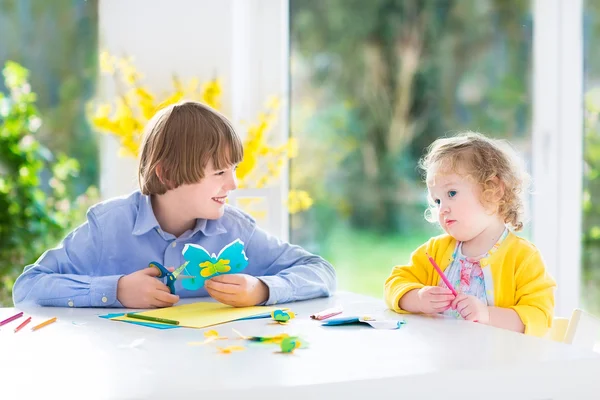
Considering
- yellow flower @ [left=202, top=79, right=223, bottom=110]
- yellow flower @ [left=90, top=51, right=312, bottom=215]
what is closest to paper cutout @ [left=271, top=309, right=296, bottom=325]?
yellow flower @ [left=90, top=51, right=312, bottom=215]

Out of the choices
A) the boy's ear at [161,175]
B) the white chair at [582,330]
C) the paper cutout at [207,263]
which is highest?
the boy's ear at [161,175]

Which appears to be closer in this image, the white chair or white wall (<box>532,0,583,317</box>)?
the white chair

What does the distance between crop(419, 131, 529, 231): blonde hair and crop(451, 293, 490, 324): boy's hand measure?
238mm

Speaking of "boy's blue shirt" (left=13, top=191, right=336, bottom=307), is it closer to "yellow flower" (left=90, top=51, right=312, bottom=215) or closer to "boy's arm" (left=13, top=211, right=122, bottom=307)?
"boy's arm" (left=13, top=211, right=122, bottom=307)

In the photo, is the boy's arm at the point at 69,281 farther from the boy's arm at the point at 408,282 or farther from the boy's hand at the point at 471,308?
the boy's hand at the point at 471,308

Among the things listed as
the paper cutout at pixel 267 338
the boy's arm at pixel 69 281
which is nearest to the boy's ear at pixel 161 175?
the boy's arm at pixel 69 281

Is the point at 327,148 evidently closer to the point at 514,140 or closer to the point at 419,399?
the point at 514,140

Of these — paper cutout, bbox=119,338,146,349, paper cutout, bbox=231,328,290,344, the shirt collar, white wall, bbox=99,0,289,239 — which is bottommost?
paper cutout, bbox=119,338,146,349

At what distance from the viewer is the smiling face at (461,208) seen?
153 cm

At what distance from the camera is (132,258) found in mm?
1699

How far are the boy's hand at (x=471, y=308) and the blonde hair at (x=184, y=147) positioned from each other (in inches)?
22.5

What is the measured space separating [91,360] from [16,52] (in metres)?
2.26

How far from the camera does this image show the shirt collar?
66.7 inches

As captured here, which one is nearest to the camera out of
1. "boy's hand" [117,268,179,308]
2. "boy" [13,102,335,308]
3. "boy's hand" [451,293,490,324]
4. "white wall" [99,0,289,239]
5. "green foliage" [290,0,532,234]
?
"boy's hand" [451,293,490,324]
